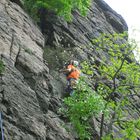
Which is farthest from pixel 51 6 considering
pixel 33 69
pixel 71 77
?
pixel 33 69

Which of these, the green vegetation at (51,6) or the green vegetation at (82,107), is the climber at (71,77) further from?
the green vegetation at (51,6)

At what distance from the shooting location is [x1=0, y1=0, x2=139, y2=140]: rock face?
17875 mm

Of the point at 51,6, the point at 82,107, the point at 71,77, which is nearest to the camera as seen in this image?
the point at 82,107

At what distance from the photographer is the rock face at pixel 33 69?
17.9 meters

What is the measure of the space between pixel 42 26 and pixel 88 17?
7.41 meters

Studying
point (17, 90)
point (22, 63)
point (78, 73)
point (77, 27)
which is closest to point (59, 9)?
point (77, 27)

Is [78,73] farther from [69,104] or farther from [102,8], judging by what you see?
[102,8]

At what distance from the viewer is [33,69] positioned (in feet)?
69.8

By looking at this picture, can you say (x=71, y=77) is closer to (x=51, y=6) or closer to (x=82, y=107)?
(x=82, y=107)

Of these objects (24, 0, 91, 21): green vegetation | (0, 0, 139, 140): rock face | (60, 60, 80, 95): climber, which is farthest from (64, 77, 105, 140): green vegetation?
(24, 0, 91, 21): green vegetation

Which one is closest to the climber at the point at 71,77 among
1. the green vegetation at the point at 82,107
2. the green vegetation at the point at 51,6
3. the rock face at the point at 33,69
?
the rock face at the point at 33,69

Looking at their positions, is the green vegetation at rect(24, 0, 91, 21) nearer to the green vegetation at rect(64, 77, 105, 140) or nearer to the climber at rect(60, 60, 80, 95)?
the climber at rect(60, 60, 80, 95)

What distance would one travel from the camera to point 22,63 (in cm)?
2103

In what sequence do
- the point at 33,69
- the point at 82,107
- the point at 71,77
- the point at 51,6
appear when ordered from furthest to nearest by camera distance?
the point at 51,6 < the point at 71,77 < the point at 33,69 < the point at 82,107
